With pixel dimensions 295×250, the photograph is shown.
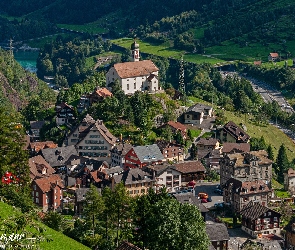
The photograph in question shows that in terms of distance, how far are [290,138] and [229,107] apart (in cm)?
1426

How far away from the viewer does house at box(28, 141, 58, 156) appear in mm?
93500

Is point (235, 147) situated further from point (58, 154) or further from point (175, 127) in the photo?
point (58, 154)

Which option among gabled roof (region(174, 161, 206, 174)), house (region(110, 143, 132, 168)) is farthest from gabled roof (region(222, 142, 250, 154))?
house (region(110, 143, 132, 168))

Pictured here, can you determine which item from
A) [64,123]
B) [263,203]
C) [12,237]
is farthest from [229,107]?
[12,237]

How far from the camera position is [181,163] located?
90.0 metres

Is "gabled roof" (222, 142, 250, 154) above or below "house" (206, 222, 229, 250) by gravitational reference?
above

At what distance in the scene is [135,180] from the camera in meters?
81.9

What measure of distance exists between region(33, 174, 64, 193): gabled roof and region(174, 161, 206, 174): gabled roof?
16217 millimetres

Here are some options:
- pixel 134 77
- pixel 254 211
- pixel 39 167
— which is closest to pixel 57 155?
pixel 39 167

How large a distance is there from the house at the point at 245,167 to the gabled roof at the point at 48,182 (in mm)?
21681

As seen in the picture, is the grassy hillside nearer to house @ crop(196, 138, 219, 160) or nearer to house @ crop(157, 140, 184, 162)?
house @ crop(157, 140, 184, 162)

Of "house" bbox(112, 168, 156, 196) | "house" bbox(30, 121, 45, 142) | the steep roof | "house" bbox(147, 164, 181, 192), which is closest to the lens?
"house" bbox(112, 168, 156, 196)

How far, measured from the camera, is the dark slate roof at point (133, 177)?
81.2 meters

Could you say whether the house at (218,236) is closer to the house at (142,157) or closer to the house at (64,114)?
the house at (142,157)
